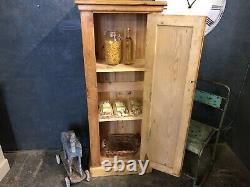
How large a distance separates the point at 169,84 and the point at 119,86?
492 millimetres

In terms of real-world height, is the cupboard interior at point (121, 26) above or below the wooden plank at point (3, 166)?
above

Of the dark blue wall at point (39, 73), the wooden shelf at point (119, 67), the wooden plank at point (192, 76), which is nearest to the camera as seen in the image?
the wooden plank at point (192, 76)

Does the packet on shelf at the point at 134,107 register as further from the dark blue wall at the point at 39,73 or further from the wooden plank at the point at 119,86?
the dark blue wall at the point at 39,73

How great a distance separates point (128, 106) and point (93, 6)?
84 centimetres

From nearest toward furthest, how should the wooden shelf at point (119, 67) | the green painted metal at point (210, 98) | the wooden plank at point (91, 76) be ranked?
1. the wooden plank at point (91, 76)
2. the wooden shelf at point (119, 67)
3. the green painted metal at point (210, 98)

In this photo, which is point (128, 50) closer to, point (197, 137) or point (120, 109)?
point (120, 109)

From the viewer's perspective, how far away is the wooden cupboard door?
55.7 inches

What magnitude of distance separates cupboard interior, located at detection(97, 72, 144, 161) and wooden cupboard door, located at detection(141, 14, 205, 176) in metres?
0.20

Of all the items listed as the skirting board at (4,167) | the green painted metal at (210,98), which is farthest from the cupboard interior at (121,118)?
the skirting board at (4,167)

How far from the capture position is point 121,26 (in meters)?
1.77

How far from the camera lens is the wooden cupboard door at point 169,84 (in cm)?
142

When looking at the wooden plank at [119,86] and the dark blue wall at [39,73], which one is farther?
the wooden plank at [119,86]

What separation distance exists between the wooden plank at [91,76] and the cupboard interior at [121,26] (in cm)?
21

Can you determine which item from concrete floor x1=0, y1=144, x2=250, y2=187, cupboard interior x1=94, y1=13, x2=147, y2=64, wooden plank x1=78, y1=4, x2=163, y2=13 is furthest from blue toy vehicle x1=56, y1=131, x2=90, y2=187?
wooden plank x1=78, y1=4, x2=163, y2=13
